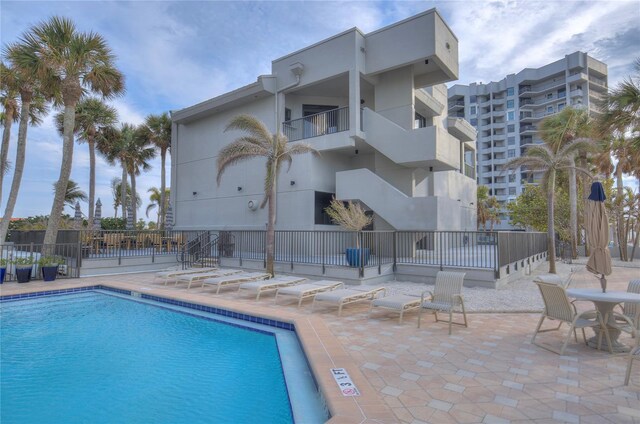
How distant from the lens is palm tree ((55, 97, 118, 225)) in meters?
21.3

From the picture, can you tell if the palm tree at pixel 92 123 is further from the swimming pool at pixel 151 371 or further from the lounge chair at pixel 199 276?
the swimming pool at pixel 151 371

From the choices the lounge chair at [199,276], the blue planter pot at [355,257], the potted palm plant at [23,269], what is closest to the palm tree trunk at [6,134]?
the potted palm plant at [23,269]

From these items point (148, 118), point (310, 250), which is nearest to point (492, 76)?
point (148, 118)

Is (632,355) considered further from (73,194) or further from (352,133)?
(73,194)

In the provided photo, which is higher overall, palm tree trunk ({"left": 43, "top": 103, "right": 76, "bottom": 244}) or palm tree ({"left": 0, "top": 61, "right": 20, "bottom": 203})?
palm tree ({"left": 0, "top": 61, "right": 20, "bottom": 203})

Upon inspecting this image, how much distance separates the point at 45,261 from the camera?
12.0 metres

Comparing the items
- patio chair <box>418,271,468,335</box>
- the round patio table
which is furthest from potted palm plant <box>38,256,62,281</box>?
the round patio table

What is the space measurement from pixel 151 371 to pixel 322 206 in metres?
12.2

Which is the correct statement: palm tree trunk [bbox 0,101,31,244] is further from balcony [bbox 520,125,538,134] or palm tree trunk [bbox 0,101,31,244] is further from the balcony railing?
balcony [bbox 520,125,538,134]

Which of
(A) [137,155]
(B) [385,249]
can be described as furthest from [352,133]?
(A) [137,155]

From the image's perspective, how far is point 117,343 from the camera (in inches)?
251

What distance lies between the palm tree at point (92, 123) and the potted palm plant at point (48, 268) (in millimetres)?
11036

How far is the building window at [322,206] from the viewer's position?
→ 53.8ft

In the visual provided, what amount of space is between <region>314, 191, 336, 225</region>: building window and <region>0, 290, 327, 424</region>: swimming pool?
8865 mm
